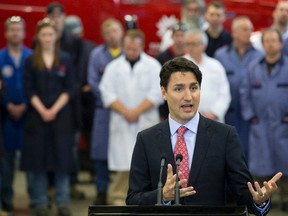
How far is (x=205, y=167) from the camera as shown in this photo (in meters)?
5.49

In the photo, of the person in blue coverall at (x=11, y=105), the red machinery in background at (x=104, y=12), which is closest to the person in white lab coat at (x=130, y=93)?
the person in blue coverall at (x=11, y=105)

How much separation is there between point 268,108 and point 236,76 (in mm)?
679

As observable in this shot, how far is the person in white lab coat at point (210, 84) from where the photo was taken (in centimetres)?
1034

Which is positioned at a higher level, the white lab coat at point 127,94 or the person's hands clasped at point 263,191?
the white lab coat at point 127,94

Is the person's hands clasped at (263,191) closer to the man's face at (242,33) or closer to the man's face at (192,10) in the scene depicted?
the man's face at (242,33)

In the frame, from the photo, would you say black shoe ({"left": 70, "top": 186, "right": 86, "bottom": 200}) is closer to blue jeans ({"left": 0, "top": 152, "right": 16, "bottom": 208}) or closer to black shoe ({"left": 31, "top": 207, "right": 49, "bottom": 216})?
blue jeans ({"left": 0, "top": 152, "right": 16, "bottom": 208})

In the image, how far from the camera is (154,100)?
10.7 m

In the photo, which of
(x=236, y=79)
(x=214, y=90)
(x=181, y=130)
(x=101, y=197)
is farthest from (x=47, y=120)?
(x=181, y=130)

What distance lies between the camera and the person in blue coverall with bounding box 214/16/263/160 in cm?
1101

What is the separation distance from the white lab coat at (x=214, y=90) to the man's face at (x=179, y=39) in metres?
0.52

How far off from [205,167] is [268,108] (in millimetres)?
5170

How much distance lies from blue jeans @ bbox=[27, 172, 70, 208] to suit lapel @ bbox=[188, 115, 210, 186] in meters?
5.38

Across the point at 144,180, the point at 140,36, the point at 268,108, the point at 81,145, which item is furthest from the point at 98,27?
the point at 144,180

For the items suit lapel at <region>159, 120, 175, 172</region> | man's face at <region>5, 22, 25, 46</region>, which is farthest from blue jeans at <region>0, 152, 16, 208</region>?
suit lapel at <region>159, 120, 175, 172</region>
